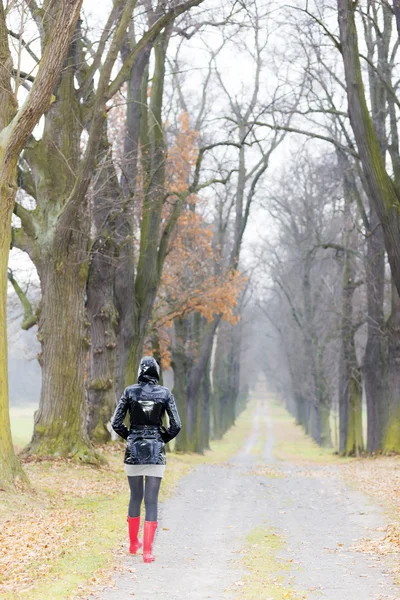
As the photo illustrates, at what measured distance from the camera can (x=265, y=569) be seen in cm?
799

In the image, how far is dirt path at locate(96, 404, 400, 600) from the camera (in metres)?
7.04

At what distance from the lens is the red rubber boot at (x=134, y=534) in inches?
331

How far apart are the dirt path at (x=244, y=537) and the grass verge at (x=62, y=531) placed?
365 millimetres

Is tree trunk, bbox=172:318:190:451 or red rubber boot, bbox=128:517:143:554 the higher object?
tree trunk, bbox=172:318:190:451

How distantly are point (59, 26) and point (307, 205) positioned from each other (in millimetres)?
30840

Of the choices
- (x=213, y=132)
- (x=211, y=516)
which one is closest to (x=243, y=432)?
(x=213, y=132)

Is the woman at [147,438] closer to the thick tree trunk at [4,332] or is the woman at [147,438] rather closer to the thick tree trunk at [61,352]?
the thick tree trunk at [4,332]

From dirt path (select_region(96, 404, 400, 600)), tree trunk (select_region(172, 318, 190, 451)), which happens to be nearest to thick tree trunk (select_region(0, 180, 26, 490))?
dirt path (select_region(96, 404, 400, 600))

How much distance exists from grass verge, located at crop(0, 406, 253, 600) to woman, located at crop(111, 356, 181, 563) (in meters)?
0.51

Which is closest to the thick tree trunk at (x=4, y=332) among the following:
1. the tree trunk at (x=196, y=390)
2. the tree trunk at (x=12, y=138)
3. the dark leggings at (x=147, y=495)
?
the tree trunk at (x=12, y=138)

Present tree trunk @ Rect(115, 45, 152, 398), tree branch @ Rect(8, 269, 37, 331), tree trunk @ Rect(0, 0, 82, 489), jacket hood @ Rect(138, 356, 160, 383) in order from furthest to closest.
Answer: tree trunk @ Rect(115, 45, 152, 398) < tree branch @ Rect(8, 269, 37, 331) < tree trunk @ Rect(0, 0, 82, 489) < jacket hood @ Rect(138, 356, 160, 383)

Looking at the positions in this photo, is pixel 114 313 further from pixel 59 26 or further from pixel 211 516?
pixel 59 26

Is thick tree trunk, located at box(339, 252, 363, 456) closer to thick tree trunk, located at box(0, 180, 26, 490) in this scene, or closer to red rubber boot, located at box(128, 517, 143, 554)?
thick tree trunk, located at box(0, 180, 26, 490)

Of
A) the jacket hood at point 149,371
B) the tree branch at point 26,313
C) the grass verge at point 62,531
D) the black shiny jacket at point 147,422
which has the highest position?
the tree branch at point 26,313
